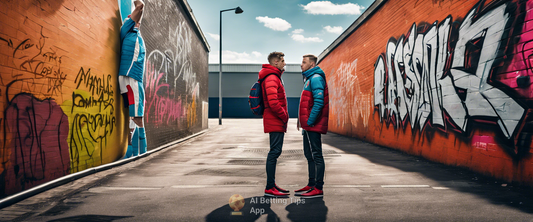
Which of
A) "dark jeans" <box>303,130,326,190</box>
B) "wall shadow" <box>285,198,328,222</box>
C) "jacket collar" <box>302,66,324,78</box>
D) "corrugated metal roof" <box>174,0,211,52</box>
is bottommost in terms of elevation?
"wall shadow" <box>285,198,328,222</box>

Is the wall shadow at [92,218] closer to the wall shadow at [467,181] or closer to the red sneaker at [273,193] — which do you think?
the red sneaker at [273,193]

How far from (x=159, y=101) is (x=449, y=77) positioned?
7243 mm

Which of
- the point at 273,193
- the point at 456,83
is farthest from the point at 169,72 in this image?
the point at 456,83

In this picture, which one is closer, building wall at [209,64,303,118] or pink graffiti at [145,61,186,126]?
pink graffiti at [145,61,186,126]

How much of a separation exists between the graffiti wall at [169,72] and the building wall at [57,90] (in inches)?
68.8

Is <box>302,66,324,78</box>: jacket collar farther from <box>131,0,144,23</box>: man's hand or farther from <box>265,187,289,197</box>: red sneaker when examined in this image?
<box>131,0,144,23</box>: man's hand

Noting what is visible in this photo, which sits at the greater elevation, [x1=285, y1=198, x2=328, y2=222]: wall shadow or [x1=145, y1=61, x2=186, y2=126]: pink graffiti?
[x1=145, y1=61, x2=186, y2=126]: pink graffiti

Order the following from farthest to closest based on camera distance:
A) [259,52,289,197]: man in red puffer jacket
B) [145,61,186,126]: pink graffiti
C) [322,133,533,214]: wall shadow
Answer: [145,61,186,126]: pink graffiti < [259,52,289,197]: man in red puffer jacket < [322,133,533,214]: wall shadow

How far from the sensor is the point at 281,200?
4004 millimetres

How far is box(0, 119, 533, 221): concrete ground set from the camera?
135 inches

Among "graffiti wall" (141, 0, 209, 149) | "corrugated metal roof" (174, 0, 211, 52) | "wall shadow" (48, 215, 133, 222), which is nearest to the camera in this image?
"wall shadow" (48, 215, 133, 222)

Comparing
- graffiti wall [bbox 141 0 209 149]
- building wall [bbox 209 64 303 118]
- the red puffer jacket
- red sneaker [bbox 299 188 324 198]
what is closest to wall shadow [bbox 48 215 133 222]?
the red puffer jacket

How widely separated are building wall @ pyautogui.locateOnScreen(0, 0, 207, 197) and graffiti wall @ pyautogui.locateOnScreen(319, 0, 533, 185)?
6.27m

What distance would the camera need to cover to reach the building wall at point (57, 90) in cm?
385
